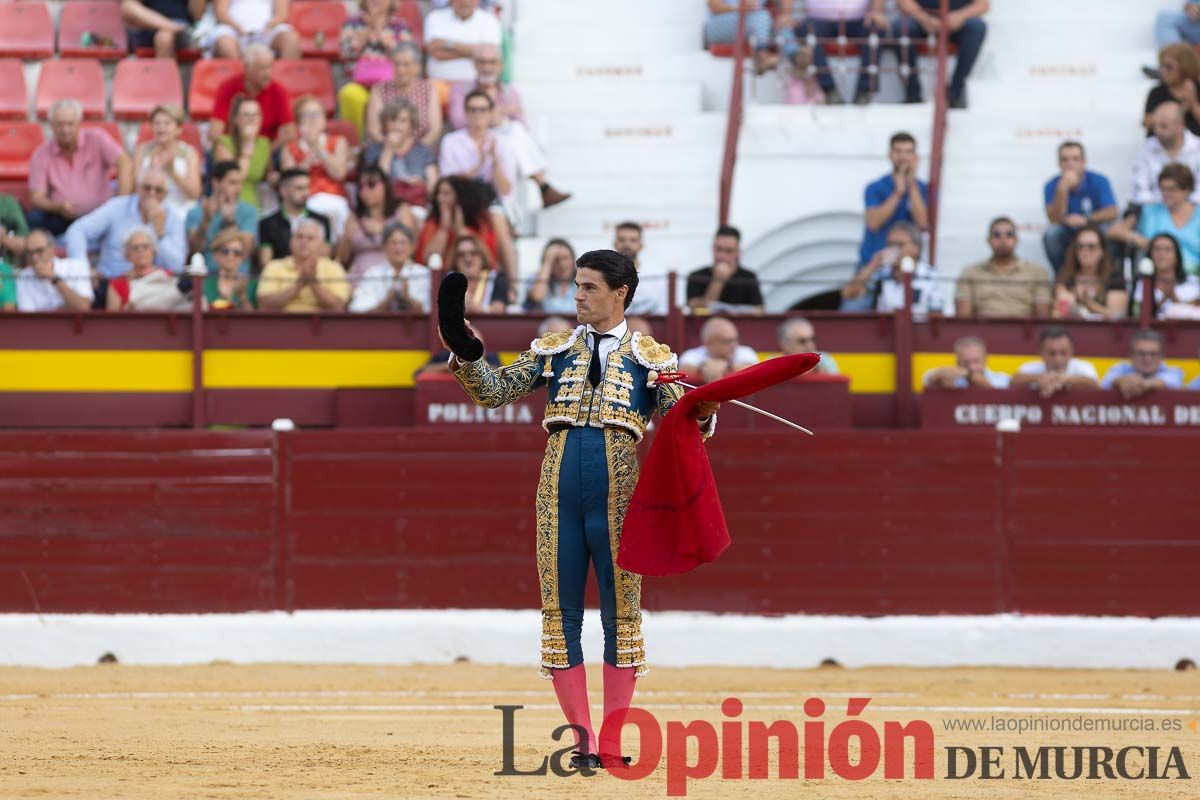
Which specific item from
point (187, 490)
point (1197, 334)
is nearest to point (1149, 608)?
point (1197, 334)

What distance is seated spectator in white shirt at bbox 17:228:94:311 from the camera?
10.1 metres

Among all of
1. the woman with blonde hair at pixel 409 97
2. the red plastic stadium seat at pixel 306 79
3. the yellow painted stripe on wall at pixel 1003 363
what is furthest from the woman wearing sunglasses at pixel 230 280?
the yellow painted stripe on wall at pixel 1003 363

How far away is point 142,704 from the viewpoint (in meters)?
7.88

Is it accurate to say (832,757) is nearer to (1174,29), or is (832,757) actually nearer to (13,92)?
(1174,29)

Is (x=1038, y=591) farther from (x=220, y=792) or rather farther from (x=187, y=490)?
(x=220, y=792)

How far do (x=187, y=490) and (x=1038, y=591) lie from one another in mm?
3960

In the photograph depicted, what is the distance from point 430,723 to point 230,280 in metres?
3.72

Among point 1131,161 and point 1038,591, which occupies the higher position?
point 1131,161

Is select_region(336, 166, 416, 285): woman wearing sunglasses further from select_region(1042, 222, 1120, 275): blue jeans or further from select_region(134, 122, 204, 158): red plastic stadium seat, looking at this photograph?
select_region(1042, 222, 1120, 275): blue jeans

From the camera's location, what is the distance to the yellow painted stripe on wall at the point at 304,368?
10117 mm

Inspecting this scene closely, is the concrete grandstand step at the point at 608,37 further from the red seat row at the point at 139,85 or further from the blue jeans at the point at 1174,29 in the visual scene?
the blue jeans at the point at 1174,29

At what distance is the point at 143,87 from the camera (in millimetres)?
11938

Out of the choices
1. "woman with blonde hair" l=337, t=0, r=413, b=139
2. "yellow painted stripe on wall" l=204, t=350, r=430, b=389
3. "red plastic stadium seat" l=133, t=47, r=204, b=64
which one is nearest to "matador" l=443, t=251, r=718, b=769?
"yellow painted stripe on wall" l=204, t=350, r=430, b=389

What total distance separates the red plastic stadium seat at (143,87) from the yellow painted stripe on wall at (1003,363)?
449 centimetres
